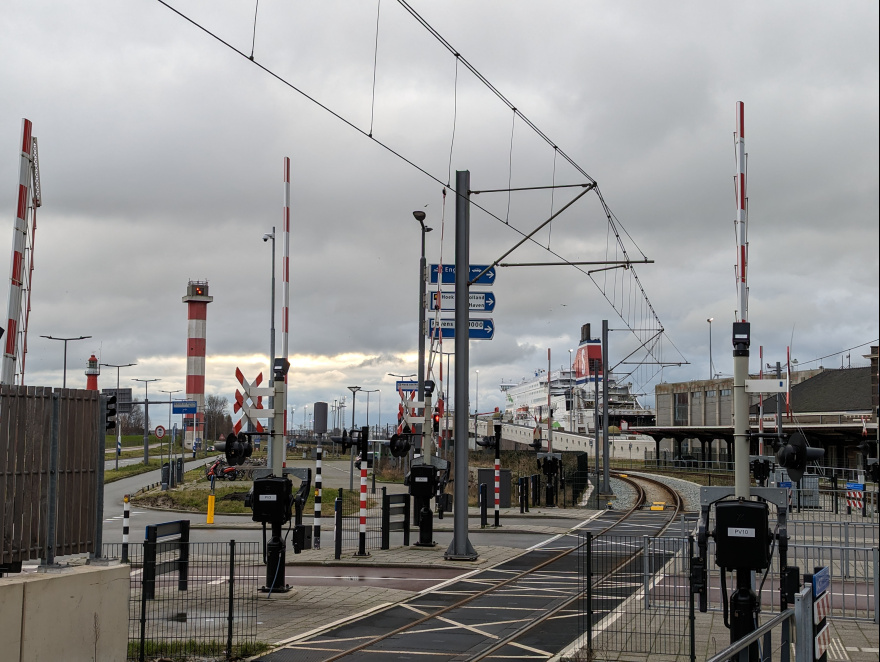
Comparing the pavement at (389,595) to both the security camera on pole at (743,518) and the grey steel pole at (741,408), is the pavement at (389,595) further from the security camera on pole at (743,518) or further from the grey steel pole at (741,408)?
the grey steel pole at (741,408)

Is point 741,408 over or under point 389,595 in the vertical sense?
over

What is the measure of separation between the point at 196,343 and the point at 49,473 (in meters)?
73.6

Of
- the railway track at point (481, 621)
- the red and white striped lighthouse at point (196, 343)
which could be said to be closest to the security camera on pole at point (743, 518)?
the railway track at point (481, 621)

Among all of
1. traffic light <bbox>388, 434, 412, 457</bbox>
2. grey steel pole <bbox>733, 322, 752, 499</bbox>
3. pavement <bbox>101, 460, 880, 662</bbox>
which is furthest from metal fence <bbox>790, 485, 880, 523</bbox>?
grey steel pole <bbox>733, 322, 752, 499</bbox>

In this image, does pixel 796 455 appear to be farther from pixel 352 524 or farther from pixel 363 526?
pixel 352 524

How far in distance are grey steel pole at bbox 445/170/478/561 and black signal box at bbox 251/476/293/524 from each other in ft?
15.5

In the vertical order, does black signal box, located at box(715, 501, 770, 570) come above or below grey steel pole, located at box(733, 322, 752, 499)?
below

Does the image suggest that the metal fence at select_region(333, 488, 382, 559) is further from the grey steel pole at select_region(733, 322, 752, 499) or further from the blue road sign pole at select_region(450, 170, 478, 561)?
the grey steel pole at select_region(733, 322, 752, 499)

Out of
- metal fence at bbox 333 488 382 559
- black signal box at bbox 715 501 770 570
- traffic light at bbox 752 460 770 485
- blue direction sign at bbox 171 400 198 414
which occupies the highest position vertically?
blue direction sign at bbox 171 400 198 414

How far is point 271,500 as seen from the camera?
1432 cm

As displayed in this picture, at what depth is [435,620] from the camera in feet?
41.7

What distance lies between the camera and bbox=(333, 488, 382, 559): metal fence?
61.2ft

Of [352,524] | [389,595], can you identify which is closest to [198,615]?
[389,595]

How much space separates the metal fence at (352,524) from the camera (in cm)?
1866
